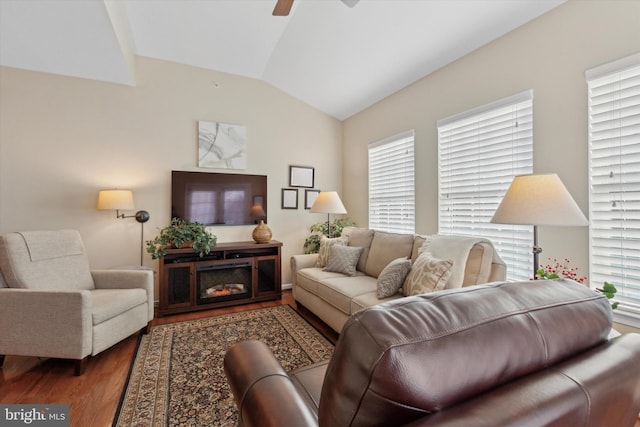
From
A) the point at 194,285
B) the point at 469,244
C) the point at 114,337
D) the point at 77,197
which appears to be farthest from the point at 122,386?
the point at 469,244

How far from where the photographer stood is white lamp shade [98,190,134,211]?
318cm

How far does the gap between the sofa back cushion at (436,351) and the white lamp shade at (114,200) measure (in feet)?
11.2

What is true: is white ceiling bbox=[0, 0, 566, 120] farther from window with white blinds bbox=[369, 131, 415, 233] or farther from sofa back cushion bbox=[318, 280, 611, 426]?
sofa back cushion bbox=[318, 280, 611, 426]

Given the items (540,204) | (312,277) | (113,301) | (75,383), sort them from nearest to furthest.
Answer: (540,204)
(75,383)
(113,301)
(312,277)

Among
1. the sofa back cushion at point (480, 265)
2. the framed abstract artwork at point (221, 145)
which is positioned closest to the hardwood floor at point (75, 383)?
the sofa back cushion at point (480, 265)

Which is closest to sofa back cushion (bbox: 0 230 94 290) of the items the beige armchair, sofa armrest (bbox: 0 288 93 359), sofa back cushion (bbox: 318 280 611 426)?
the beige armchair

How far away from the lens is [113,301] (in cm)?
243

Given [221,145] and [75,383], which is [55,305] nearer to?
[75,383]

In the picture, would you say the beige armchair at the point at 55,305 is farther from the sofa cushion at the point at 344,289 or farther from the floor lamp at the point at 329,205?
the floor lamp at the point at 329,205

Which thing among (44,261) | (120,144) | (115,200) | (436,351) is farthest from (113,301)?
(436,351)

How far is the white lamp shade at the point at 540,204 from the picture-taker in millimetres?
1559

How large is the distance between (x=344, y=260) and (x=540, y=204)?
189 cm

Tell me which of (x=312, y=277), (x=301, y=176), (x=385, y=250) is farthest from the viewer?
(x=301, y=176)

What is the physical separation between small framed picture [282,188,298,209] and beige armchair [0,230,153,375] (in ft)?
7.06
